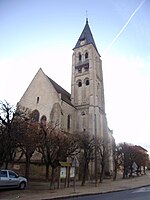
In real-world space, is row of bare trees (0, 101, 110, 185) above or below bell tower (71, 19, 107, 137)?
below

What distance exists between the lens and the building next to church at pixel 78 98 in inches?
1565

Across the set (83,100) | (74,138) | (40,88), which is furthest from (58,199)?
(83,100)

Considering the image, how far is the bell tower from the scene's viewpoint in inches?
1734

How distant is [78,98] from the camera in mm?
47188

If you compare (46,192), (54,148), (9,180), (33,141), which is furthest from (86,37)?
(46,192)

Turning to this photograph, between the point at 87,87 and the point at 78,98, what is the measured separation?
306cm

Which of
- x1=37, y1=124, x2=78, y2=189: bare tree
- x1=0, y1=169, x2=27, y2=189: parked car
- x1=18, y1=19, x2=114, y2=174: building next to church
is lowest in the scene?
x1=0, y1=169, x2=27, y2=189: parked car

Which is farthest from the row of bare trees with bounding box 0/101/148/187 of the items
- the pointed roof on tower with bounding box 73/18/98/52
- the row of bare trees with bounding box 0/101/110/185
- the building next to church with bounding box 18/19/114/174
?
the pointed roof on tower with bounding box 73/18/98/52

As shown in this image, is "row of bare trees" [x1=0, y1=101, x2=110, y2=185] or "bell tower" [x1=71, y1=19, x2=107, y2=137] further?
"bell tower" [x1=71, y1=19, x2=107, y2=137]

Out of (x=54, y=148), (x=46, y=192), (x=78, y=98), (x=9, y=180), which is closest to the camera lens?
(x=46, y=192)

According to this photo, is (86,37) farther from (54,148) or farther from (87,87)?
(54,148)

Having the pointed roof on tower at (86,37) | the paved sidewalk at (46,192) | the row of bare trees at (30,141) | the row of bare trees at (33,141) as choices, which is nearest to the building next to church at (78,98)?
the pointed roof on tower at (86,37)

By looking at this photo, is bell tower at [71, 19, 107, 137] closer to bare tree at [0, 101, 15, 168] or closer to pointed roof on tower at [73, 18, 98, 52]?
pointed roof on tower at [73, 18, 98, 52]

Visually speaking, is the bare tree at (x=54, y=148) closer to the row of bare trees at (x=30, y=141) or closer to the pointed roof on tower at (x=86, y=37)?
the row of bare trees at (x=30, y=141)
